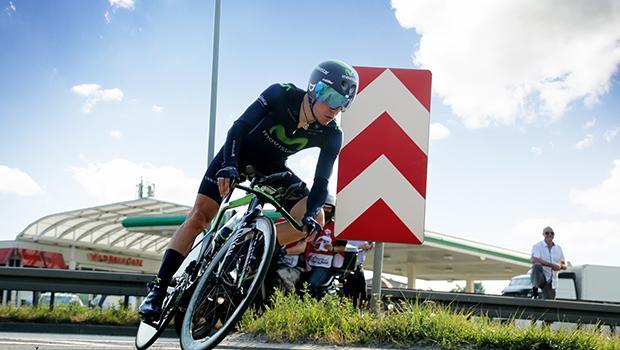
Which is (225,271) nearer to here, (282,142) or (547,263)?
(282,142)

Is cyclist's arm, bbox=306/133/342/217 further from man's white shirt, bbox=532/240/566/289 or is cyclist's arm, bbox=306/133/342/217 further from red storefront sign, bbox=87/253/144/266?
red storefront sign, bbox=87/253/144/266

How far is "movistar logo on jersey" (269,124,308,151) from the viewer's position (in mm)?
4734

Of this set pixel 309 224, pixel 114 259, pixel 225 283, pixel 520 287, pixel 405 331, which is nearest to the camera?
pixel 225 283

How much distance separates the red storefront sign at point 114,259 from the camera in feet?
145

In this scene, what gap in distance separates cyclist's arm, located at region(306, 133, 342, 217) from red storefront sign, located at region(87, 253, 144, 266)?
41866mm

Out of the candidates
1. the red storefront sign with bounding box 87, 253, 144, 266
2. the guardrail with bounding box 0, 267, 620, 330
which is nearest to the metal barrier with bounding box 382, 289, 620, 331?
the guardrail with bounding box 0, 267, 620, 330

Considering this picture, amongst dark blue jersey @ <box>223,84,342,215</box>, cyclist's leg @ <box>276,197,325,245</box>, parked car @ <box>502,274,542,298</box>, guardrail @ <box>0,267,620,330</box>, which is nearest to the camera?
dark blue jersey @ <box>223,84,342,215</box>

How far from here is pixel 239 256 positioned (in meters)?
4.16

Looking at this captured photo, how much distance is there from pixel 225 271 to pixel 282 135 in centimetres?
113

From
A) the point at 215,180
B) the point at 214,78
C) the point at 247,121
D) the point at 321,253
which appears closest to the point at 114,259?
Result: the point at 214,78

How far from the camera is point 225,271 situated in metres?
4.13

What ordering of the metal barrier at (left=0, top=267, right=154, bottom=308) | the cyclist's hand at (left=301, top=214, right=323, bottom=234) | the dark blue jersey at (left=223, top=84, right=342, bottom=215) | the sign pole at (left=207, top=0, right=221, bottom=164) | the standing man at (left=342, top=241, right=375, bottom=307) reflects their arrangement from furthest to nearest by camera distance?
the sign pole at (left=207, top=0, right=221, bottom=164)
the metal barrier at (left=0, top=267, right=154, bottom=308)
the standing man at (left=342, top=241, right=375, bottom=307)
the dark blue jersey at (left=223, top=84, right=342, bottom=215)
the cyclist's hand at (left=301, top=214, right=323, bottom=234)

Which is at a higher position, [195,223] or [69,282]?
[195,223]

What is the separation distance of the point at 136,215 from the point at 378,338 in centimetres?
3244
